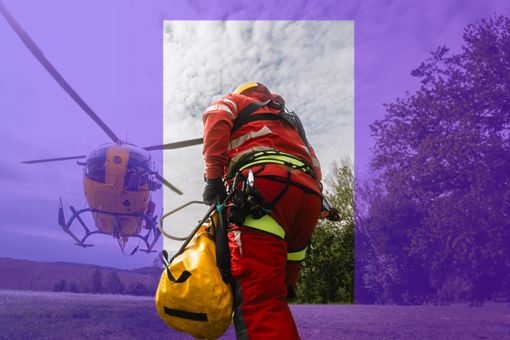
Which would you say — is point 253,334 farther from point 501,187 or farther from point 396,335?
point 501,187

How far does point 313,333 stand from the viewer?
669 centimetres

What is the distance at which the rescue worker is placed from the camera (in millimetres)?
3047

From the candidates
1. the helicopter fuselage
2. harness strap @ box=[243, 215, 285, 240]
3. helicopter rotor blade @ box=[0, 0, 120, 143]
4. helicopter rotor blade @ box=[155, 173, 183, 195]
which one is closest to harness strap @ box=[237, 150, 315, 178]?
harness strap @ box=[243, 215, 285, 240]

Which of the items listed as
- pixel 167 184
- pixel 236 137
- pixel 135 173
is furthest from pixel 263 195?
pixel 135 173

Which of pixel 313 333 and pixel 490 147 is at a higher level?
pixel 490 147

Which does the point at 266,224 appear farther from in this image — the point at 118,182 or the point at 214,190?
the point at 118,182

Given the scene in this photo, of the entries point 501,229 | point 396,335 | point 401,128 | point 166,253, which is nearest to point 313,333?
point 396,335

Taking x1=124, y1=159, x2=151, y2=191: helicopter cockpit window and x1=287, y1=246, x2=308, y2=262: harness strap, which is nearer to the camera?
x1=287, y1=246, x2=308, y2=262: harness strap

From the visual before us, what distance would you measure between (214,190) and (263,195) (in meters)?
0.48

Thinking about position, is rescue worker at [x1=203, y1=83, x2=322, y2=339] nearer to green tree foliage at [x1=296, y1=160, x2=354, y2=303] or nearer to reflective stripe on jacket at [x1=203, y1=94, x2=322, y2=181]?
reflective stripe on jacket at [x1=203, y1=94, x2=322, y2=181]

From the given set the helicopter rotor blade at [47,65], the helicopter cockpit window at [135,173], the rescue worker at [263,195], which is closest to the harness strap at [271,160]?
the rescue worker at [263,195]

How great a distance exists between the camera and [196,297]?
9.98 feet

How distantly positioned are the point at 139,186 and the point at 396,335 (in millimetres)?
14417

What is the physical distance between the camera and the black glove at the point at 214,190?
11.4 ft
